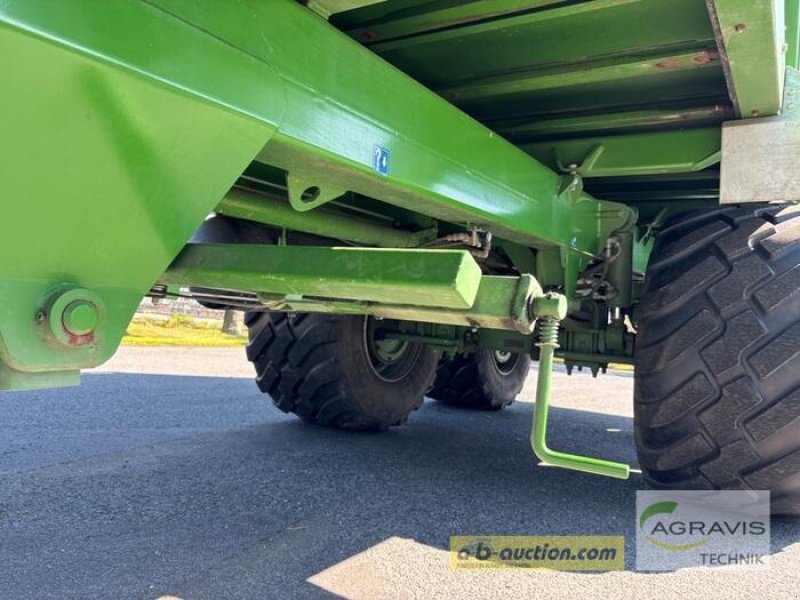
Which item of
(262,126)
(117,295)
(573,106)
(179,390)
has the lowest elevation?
(179,390)

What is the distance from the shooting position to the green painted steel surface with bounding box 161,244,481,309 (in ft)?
3.98

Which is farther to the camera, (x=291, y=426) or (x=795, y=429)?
(x=291, y=426)

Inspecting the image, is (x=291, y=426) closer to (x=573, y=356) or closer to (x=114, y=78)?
(x=573, y=356)

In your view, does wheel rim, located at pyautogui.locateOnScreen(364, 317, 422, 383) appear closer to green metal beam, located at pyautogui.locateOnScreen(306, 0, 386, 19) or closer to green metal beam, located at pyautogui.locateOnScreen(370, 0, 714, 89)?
green metal beam, located at pyautogui.locateOnScreen(370, 0, 714, 89)

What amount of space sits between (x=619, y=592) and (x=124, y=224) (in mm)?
1770

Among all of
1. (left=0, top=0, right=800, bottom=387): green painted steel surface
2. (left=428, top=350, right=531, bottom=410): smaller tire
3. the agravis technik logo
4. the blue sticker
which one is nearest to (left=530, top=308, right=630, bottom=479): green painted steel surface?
(left=0, top=0, right=800, bottom=387): green painted steel surface

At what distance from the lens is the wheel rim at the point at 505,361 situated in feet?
18.0

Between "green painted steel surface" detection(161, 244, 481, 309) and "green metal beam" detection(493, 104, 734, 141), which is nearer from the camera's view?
"green painted steel surface" detection(161, 244, 481, 309)

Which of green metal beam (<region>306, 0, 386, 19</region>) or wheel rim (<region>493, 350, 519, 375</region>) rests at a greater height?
green metal beam (<region>306, 0, 386, 19</region>)

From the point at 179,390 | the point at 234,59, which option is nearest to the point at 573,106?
the point at 234,59

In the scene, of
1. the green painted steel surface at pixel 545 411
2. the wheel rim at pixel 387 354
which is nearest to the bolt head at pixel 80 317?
the green painted steel surface at pixel 545 411

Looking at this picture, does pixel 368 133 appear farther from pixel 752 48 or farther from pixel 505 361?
pixel 505 361

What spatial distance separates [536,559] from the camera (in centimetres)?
211

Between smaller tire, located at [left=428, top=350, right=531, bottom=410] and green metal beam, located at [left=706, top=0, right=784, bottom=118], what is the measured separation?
324 centimetres
